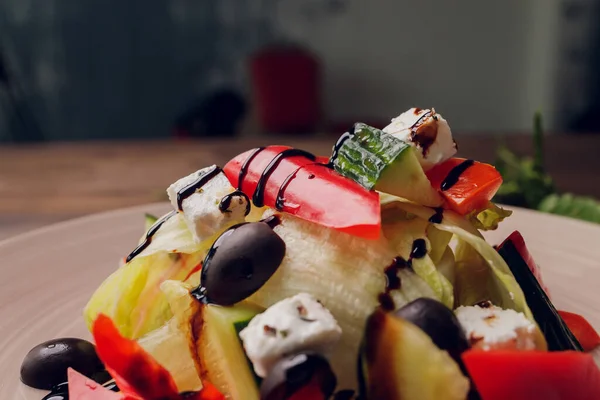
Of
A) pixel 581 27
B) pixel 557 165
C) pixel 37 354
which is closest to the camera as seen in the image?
pixel 37 354

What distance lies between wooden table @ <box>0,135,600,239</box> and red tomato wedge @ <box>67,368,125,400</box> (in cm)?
131

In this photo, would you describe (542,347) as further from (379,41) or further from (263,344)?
(379,41)

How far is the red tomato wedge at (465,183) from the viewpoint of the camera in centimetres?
123

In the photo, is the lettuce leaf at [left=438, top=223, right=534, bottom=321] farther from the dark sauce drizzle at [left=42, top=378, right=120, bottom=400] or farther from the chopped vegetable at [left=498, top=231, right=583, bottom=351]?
the dark sauce drizzle at [left=42, top=378, right=120, bottom=400]

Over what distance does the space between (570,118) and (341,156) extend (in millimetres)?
4328

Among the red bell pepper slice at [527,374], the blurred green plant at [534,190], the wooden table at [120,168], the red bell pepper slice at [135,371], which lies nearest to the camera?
the red bell pepper slice at [527,374]

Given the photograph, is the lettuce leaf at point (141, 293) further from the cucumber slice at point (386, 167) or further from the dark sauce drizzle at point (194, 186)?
the cucumber slice at point (386, 167)

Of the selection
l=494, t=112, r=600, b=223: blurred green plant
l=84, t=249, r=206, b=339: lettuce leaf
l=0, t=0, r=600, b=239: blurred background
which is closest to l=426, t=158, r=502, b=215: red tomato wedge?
l=84, t=249, r=206, b=339: lettuce leaf

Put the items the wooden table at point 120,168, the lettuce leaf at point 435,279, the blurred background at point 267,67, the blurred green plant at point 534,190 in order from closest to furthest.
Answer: the lettuce leaf at point 435,279, the blurred green plant at point 534,190, the wooden table at point 120,168, the blurred background at point 267,67

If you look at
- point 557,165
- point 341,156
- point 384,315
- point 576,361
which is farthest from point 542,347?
point 557,165

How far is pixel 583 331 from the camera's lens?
1301 millimetres

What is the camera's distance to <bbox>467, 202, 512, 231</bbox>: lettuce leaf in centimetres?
135

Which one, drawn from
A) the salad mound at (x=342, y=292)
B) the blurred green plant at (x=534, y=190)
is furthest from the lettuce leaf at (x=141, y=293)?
the blurred green plant at (x=534, y=190)

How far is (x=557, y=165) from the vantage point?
10.2 feet
